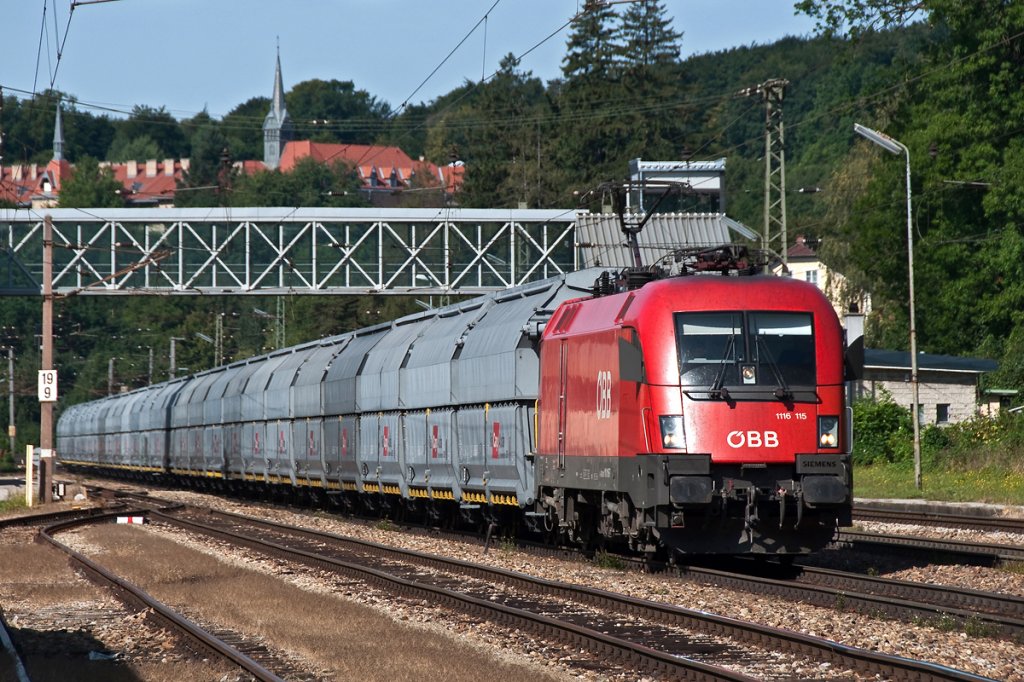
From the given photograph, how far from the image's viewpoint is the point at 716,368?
1645 centimetres

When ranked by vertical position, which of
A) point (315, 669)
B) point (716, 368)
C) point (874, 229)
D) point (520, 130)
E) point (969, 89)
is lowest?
point (315, 669)

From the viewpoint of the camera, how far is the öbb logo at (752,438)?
53.0 ft

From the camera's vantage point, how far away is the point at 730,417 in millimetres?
16203

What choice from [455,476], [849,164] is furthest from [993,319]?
[455,476]

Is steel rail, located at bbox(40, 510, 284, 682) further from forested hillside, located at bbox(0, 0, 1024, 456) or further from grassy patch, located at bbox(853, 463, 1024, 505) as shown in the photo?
grassy patch, located at bbox(853, 463, 1024, 505)

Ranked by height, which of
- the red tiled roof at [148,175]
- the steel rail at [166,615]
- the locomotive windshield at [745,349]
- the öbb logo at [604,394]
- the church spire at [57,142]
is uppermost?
the church spire at [57,142]

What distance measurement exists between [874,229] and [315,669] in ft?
164

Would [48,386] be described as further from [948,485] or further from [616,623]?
[616,623]

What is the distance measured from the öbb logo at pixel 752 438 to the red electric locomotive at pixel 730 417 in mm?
11

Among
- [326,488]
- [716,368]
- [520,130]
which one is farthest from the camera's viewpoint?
[520,130]

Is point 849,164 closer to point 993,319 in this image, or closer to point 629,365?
point 993,319

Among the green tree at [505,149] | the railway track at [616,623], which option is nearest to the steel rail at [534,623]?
the railway track at [616,623]

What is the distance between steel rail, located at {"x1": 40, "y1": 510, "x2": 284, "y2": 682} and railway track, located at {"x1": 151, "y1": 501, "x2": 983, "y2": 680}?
8.98 ft

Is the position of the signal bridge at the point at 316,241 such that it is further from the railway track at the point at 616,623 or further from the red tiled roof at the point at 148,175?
the red tiled roof at the point at 148,175
